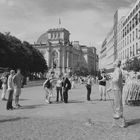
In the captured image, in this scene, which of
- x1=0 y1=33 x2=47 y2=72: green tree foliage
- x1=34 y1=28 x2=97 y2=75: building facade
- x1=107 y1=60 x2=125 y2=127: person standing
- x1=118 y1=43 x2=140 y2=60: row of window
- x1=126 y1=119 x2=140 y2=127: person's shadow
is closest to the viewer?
x1=107 y1=60 x2=125 y2=127: person standing

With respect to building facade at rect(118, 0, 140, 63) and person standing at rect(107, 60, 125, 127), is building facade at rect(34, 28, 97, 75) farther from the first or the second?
person standing at rect(107, 60, 125, 127)

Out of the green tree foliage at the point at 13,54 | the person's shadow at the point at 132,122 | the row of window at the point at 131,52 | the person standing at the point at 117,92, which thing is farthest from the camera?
the row of window at the point at 131,52

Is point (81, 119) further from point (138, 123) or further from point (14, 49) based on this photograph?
point (14, 49)

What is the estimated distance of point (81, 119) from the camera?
9.95 metres

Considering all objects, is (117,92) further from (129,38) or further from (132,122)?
(129,38)

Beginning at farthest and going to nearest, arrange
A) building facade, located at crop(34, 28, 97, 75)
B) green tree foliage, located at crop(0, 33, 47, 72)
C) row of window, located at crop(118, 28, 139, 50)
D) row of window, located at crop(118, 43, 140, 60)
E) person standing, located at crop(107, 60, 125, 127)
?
building facade, located at crop(34, 28, 97, 75) → row of window, located at crop(118, 28, 139, 50) → row of window, located at crop(118, 43, 140, 60) → green tree foliage, located at crop(0, 33, 47, 72) → person standing, located at crop(107, 60, 125, 127)

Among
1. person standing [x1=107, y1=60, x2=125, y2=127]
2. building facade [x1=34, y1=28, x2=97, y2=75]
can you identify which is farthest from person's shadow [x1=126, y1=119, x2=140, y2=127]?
building facade [x1=34, y1=28, x2=97, y2=75]

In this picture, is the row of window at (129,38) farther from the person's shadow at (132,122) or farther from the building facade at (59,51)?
the building facade at (59,51)

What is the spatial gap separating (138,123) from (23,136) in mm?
3892

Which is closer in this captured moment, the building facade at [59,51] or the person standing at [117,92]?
the person standing at [117,92]

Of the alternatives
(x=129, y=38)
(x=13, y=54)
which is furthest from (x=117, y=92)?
(x=129, y=38)

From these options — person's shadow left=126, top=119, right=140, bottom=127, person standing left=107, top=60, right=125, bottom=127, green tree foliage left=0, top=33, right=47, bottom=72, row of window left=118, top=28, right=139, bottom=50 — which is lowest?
person's shadow left=126, top=119, right=140, bottom=127

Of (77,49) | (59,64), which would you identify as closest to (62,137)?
(59,64)

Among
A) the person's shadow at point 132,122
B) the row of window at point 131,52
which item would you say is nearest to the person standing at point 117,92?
the person's shadow at point 132,122
